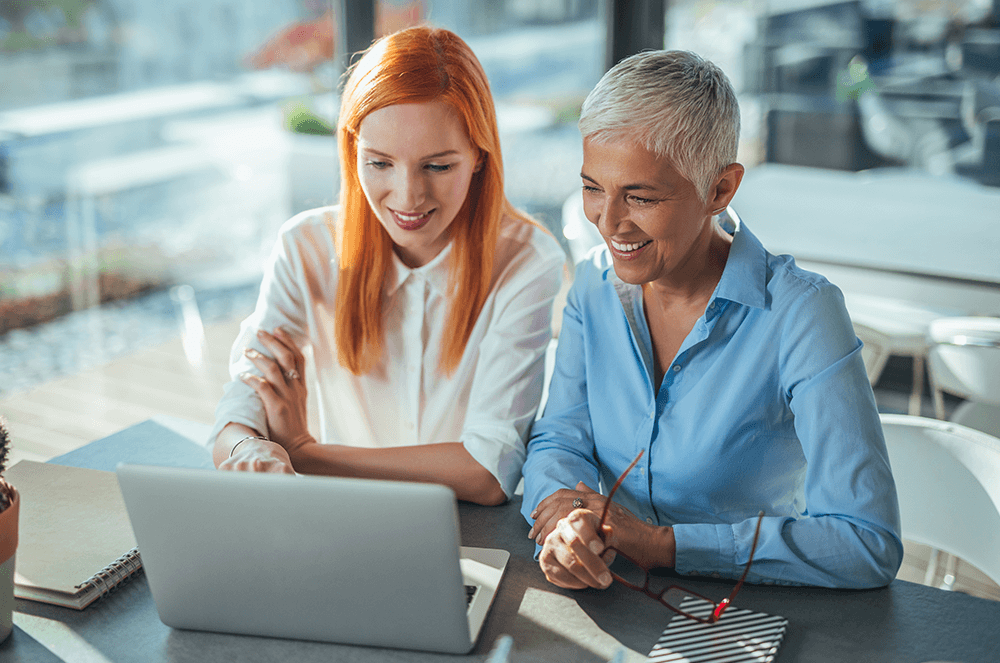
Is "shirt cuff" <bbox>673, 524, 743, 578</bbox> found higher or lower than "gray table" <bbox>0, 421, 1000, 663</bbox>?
higher

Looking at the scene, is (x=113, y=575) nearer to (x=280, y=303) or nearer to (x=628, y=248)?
(x=280, y=303)

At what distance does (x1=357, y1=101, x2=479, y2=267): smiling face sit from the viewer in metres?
1.60

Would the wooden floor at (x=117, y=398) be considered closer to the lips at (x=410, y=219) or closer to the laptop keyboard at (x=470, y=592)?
the lips at (x=410, y=219)

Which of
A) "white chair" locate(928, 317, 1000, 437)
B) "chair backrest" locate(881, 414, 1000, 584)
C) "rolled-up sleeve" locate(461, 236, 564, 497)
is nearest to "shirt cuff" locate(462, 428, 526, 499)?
"rolled-up sleeve" locate(461, 236, 564, 497)

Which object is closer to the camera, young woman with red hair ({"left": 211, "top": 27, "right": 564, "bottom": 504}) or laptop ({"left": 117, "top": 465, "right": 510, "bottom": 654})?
laptop ({"left": 117, "top": 465, "right": 510, "bottom": 654})

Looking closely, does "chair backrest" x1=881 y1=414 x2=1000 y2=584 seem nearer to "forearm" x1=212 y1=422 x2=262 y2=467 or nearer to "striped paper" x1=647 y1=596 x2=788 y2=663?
"striped paper" x1=647 y1=596 x2=788 y2=663

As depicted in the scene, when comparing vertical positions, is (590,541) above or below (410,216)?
below

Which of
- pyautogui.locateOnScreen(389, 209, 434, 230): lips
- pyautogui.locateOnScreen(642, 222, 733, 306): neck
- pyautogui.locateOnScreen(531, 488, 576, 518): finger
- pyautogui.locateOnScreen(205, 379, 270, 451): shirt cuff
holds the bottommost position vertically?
pyautogui.locateOnScreen(531, 488, 576, 518): finger

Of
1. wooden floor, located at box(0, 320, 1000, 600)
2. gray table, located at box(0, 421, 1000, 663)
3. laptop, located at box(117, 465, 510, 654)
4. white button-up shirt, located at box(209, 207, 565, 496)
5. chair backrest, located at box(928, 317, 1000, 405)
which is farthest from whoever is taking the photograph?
wooden floor, located at box(0, 320, 1000, 600)

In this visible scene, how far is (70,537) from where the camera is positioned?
4.33 feet

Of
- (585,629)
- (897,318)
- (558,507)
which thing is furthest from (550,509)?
(897,318)

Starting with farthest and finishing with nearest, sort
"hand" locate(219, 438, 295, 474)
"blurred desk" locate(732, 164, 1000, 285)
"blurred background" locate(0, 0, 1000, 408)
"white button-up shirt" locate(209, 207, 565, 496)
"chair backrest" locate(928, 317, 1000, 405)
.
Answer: "blurred desk" locate(732, 164, 1000, 285), "blurred background" locate(0, 0, 1000, 408), "chair backrest" locate(928, 317, 1000, 405), "white button-up shirt" locate(209, 207, 565, 496), "hand" locate(219, 438, 295, 474)

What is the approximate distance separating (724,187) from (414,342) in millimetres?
755

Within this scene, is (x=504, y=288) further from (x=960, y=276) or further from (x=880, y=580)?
(x=960, y=276)
